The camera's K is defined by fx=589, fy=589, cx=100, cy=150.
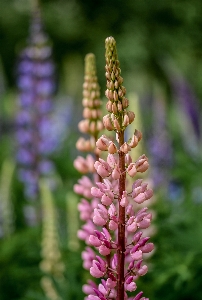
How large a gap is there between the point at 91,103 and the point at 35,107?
2.27 metres

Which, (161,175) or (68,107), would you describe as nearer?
(161,175)

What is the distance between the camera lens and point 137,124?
239 centimetres

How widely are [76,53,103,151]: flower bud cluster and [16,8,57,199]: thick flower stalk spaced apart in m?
2.09

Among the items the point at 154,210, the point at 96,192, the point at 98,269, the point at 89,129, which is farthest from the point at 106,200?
the point at 154,210

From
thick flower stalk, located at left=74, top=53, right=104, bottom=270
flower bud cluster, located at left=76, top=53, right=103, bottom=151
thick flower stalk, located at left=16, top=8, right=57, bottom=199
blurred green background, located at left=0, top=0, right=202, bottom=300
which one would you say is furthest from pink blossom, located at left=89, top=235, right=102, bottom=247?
thick flower stalk, located at left=16, top=8, right=57, bottom=199

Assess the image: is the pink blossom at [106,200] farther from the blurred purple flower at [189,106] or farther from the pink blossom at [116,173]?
the blurred purple flower at [189,106]

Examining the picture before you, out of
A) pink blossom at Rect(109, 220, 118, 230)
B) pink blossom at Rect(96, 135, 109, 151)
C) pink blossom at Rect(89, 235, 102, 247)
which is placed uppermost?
pink blossom at Rect(96, 135, 109, 151)

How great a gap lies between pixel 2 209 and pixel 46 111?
1185mm

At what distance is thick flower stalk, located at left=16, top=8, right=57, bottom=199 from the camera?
3.58m

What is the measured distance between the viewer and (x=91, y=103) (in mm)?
1462

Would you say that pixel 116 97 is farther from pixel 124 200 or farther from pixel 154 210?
pixel 154 210

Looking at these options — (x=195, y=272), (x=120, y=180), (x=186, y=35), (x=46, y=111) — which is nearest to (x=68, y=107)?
(x=46, y=111)

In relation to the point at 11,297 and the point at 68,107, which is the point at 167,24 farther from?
the point at 11,297

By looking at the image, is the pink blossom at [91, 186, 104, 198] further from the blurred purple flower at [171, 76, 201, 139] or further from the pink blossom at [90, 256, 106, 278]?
the blurred purple flower at [171, 76, 201, 139]
